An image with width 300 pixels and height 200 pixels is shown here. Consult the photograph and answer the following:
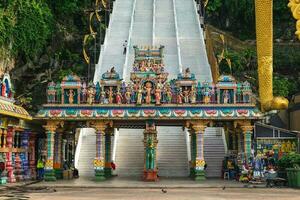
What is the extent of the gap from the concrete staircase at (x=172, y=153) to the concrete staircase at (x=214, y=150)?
1.17 m

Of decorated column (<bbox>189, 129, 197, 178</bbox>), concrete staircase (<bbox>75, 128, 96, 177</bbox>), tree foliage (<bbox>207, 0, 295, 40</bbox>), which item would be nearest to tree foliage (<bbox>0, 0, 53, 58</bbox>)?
concrete staircase (<bbox>75, 128, 96, 177</bbox>)

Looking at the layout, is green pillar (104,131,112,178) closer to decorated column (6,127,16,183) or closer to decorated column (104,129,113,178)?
decorated column (104,129,113,178)

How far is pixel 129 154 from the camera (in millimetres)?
26484

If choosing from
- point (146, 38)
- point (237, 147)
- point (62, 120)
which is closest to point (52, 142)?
point (62, 120)

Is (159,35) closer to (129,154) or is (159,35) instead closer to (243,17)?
(129,154)

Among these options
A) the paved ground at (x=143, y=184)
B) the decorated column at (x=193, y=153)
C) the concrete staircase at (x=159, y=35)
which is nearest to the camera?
the paved ground at (x=143, y=184)

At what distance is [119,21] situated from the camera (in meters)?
41.0

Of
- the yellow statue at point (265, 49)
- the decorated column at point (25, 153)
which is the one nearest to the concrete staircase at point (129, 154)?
the decorated column at point (25, 153)

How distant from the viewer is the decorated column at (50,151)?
884 inches

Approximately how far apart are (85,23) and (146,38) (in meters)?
11.5

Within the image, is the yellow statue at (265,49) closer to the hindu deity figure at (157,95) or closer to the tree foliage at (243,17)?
the hindu deity figure at (157,95)

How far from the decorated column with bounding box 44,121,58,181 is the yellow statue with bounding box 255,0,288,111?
10431 millimetres

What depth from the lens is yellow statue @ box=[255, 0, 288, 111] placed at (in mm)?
13647

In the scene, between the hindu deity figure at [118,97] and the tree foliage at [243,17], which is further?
the tree foliage at [243,17]
